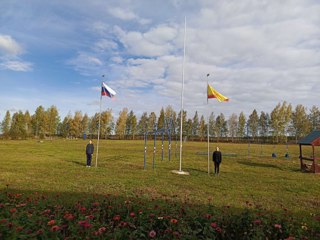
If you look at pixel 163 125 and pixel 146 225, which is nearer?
pixel 146 225

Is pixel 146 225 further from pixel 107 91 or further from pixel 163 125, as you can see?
pixel 163 125

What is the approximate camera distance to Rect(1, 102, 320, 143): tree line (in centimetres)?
7712

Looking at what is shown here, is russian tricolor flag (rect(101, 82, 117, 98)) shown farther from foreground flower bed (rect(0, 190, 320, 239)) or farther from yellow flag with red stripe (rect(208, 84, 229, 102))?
foreground flower bed (rect(0, 190, 320, 239))

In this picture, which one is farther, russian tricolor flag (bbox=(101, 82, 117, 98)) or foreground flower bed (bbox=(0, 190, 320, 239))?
russian tricolor flag (bbox=(101, 82, 117, 98))

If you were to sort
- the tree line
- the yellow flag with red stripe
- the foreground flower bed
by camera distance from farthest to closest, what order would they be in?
the tree line
the yellow flag with red stripe
the foreground flower bed

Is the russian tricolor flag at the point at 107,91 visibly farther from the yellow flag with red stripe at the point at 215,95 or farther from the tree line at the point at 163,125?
the tree line at the point at 163,125

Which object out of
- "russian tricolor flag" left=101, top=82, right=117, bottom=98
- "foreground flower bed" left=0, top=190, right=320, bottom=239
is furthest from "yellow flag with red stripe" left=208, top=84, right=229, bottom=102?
"foreground flower bed" left=0, top=190, right=320, bottom=239

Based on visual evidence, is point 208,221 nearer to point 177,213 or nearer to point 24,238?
point 177,213

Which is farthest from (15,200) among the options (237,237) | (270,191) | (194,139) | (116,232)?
(194,139)

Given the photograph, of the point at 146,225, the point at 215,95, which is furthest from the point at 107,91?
the point at 146,225

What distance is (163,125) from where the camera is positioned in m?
77.1

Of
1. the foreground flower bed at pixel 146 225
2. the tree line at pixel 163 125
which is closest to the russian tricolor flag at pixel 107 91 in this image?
the foreground flower bed at pixel 146 225

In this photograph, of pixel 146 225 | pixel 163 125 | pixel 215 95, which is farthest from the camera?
pixel 163 125

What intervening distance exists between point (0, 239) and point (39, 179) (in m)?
10.3
